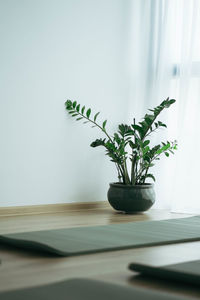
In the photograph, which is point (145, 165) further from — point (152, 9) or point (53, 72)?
point (152, 9)

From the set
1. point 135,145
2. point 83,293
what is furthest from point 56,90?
point 83,293

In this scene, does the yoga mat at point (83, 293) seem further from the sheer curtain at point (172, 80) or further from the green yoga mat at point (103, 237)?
the sheer curtain at point (172, 80)

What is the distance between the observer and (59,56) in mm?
4102

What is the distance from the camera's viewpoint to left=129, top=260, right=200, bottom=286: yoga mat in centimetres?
176

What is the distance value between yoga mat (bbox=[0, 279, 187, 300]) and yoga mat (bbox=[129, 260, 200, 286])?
234 millimetres

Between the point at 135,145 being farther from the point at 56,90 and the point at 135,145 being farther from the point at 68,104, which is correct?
the point at 56,90

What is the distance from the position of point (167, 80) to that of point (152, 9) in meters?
0.59

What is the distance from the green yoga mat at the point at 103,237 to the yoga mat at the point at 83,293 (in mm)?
655

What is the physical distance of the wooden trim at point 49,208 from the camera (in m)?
3.78

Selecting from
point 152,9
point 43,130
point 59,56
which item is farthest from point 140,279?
point 152,9

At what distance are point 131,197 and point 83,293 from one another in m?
2.51

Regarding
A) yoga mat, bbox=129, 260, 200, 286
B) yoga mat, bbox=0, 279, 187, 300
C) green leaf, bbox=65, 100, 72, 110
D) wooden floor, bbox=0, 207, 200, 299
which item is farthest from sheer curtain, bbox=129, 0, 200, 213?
yoga mat, bbox=0, 279, 187, 300

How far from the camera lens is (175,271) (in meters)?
1.79

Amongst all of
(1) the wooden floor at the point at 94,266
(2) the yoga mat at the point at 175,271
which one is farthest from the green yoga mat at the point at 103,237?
(2) the yoga mat at the point at 175,271
